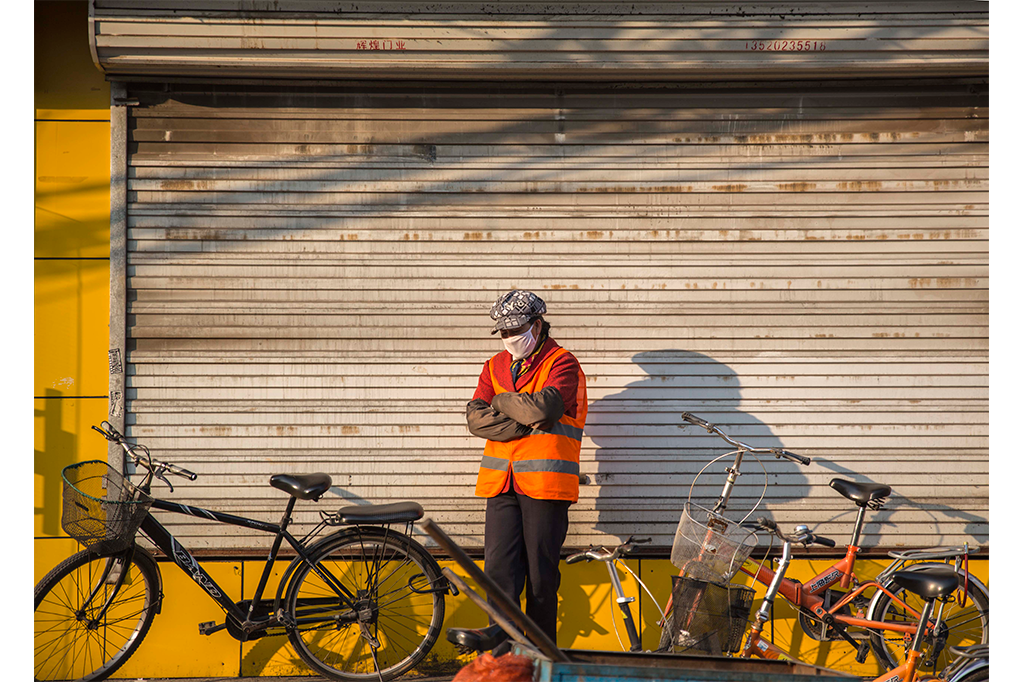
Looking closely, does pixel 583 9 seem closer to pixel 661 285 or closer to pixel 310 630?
pixel 661 285

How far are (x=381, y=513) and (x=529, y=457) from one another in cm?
122

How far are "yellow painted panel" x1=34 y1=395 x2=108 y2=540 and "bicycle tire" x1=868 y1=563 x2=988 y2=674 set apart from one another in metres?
6.38

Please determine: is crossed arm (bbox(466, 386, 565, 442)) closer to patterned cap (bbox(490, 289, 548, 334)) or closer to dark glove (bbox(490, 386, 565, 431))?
dark glove (bbox(490, 386, 565, 431))

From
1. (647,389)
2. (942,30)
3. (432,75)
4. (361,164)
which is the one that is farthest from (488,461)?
(942,30)

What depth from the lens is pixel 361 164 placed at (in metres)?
6.04

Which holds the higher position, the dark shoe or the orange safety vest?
the orange safety vest

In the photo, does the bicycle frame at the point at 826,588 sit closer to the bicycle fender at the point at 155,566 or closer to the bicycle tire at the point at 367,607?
the bicycle tire at the point at 367,607

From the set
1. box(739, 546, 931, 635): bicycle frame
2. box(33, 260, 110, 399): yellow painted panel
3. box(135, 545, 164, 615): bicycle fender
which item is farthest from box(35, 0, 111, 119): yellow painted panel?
box(739, 546, 931, 635): bicycle frame

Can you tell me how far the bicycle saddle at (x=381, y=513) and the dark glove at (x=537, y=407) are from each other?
1094 mm

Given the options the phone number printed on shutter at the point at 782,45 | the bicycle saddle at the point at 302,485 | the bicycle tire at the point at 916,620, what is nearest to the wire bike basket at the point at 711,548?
the bicycle tire at the point at 916,620

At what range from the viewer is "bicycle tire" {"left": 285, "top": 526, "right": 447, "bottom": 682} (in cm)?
544

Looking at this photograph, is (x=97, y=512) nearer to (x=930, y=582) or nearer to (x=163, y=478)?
(x=163, y=478)

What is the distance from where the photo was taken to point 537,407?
5.06 m

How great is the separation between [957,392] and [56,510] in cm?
766
